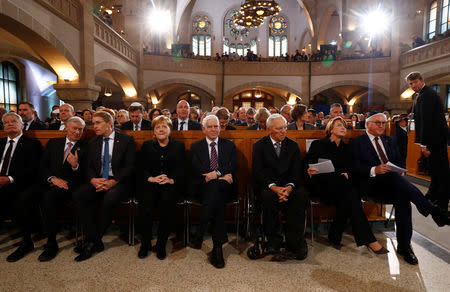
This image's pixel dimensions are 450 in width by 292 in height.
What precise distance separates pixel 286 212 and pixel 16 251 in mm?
2560

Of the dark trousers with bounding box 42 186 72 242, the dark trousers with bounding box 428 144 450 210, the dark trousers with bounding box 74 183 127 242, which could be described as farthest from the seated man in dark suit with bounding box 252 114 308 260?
the dark trousers with bounding box 428 144 450 210

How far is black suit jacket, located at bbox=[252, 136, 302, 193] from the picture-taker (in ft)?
9.45

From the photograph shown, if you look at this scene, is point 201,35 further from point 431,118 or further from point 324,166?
point 324,166

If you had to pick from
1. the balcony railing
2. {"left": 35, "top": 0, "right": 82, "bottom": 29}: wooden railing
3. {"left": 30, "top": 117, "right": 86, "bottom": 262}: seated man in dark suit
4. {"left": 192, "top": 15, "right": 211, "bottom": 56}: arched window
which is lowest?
{"left": 30, "top": 117, "right": 86, "bottom": 262}: seated man in dark suit

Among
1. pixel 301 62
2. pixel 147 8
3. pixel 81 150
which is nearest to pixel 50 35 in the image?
pixel 81 150

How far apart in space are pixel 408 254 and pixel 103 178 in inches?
118

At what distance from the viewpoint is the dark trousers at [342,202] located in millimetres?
2602

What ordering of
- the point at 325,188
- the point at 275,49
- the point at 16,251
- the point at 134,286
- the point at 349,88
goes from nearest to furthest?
the point at 134,286
the point at 16,251
the point at 325,188
the point at 349,88
the point at 275,49

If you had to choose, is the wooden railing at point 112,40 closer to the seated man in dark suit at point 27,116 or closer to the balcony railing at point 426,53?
the seated man in dark suit at point 27,116

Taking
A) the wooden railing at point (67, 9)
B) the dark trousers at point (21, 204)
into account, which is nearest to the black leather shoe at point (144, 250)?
the dark trousers at point (21, 204)

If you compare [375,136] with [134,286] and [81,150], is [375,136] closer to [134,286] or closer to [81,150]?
[134,286]

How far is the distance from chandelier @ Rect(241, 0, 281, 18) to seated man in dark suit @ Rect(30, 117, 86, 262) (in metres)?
9.20

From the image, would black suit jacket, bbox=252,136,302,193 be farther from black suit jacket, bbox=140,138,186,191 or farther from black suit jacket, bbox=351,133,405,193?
black suit jacket, bbox=140,138,186,191

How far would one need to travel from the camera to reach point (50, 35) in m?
6.40
